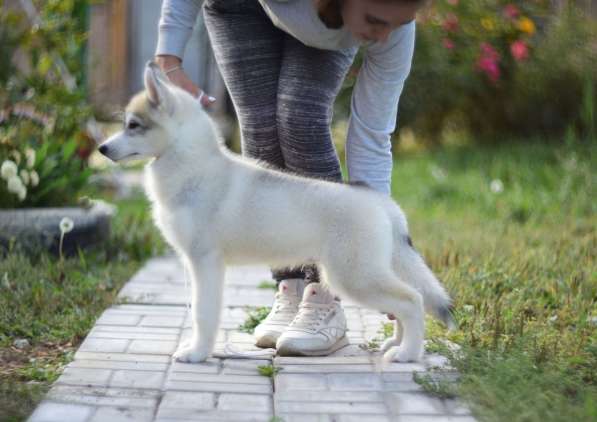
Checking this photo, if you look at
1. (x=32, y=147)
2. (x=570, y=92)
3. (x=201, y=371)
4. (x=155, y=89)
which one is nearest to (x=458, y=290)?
(x=201, y=371)

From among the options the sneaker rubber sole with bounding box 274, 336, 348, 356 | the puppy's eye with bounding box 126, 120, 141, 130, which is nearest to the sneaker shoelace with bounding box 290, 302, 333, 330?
the sneaker rubber sole with bounding box 274, 336, 348, 356

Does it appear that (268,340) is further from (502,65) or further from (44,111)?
(502,65)

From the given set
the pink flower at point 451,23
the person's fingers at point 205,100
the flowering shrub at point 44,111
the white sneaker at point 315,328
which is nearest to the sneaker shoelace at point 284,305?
the white sneaker at point 315,328

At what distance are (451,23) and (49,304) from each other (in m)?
6.98

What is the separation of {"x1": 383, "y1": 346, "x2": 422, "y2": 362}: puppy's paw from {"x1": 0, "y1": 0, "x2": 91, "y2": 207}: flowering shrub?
2535mm

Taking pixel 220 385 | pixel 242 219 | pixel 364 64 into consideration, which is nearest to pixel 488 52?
pixel 364 64

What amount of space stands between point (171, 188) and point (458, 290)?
5.65ft

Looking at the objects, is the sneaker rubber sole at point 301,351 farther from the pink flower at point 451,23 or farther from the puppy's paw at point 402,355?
the pink flower at point 451,23

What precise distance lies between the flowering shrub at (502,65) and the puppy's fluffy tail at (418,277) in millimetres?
6351

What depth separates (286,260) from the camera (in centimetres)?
345

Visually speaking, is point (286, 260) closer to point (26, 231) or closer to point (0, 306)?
point (0, 306)

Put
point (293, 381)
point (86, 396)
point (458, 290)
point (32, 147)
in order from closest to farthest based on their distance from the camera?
point (86, 396), point (293, 381), point (458, 290), point (32, 147)

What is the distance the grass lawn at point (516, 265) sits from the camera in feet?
10.0

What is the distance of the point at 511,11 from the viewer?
988cm
